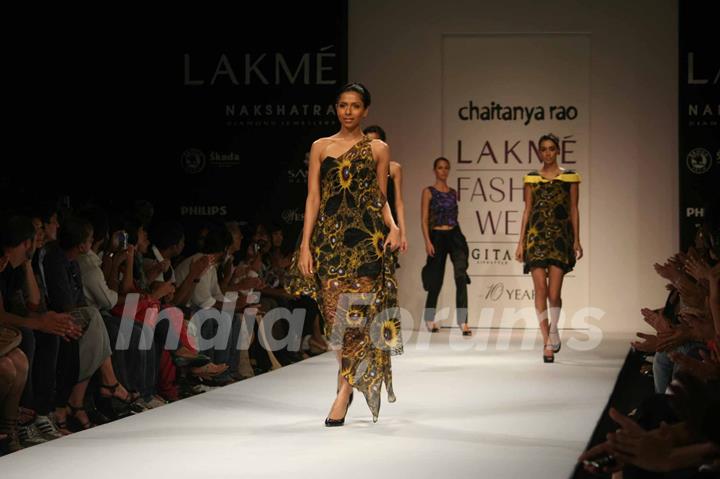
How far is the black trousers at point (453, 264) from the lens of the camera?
7.90 m

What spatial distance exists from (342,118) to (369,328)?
71 centimetres

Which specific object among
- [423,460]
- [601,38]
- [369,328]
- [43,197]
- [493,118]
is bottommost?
[423,460]

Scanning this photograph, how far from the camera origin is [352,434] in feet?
12.0

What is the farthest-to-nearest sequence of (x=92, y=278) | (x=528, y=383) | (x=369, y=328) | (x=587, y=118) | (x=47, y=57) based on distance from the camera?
(x=587, y=118), (x=47, y=57), (x=528, y=383), (x=92, y=278), (x=369, y=328)

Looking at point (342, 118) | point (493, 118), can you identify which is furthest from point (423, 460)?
point (493, 118)

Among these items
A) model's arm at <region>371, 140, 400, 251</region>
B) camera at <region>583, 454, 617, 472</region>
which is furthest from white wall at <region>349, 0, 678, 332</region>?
camera at <region>583, 454, 617, 472</region>

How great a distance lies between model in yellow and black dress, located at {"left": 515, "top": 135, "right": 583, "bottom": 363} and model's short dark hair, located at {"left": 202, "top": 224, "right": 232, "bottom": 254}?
4.97ft

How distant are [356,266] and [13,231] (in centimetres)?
113

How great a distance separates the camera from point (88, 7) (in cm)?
817

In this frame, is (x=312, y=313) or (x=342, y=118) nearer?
(x=342, y=118)

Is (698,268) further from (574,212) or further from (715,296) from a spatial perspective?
(574,212)

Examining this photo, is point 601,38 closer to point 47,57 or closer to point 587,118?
point 587,118

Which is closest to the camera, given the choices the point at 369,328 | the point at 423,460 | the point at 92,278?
the point at 423,460

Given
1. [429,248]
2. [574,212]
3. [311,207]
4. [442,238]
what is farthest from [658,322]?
[442,238]
